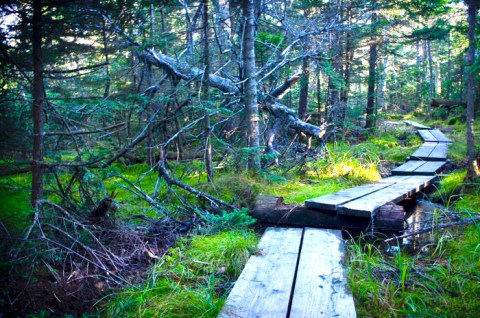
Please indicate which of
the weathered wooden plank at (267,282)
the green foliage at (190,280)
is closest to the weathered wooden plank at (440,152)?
the weathered wooden plank at (267,282)

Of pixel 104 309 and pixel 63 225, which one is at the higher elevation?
pixel 63 225

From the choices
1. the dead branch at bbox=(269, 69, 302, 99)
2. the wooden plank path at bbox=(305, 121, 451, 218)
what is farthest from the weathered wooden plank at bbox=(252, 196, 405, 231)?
the dead branch at bbox=(269, 69, 302, 99)

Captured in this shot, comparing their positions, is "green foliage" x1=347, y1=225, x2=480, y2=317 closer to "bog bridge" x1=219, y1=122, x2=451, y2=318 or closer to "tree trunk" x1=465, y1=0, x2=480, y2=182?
"bog bridge" x1=219, y1=122, x2=451, y2=318

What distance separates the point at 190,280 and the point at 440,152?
10192 millimetres

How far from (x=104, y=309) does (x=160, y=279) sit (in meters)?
0.59

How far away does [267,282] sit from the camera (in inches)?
122

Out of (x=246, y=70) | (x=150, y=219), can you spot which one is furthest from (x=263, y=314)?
(x=246, y=70)

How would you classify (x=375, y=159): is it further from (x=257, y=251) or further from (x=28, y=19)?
(x=28, y=19)

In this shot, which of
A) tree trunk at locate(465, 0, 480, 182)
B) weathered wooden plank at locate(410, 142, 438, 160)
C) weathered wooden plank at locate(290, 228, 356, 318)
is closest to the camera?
weathered wooden plank at locate(290, 228, 356, 318)

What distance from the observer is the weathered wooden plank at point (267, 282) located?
8.63ft

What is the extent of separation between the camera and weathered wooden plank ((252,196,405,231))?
5.00 meters

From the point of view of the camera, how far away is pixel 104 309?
10.1 ft

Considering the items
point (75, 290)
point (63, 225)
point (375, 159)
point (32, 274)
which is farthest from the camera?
point (375, 159)

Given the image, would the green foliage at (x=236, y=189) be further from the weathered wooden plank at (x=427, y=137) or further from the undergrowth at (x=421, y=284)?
the weathered wooden plank at (x=427, y=137)
